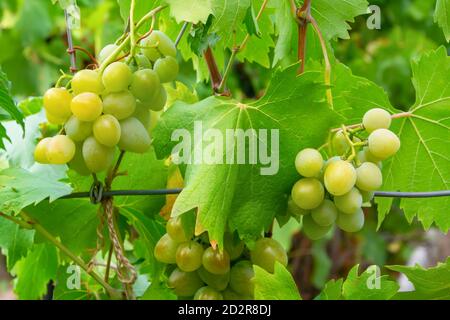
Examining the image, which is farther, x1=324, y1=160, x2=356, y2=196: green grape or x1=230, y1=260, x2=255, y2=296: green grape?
x1=230, y1=260, x2=255, y2=296: green grape

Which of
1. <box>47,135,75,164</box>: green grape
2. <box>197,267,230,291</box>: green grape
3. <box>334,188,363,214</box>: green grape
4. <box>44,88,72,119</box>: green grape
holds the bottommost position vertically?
<box>197,267,230,291</box>: green grape

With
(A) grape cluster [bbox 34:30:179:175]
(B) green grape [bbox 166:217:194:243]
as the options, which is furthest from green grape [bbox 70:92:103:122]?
(B) green grape [bbox 166:217:194:243]

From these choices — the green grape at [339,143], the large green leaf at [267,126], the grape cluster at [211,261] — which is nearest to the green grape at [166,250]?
the grape cluster at [211,261]

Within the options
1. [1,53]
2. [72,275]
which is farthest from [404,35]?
[72,275]

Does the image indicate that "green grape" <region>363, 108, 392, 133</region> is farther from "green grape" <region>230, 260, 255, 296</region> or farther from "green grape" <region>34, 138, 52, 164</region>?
"green grape" <region>34, 138, 52, 164</region>

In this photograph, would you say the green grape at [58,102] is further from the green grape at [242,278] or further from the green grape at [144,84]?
the green grape at [242,278]
